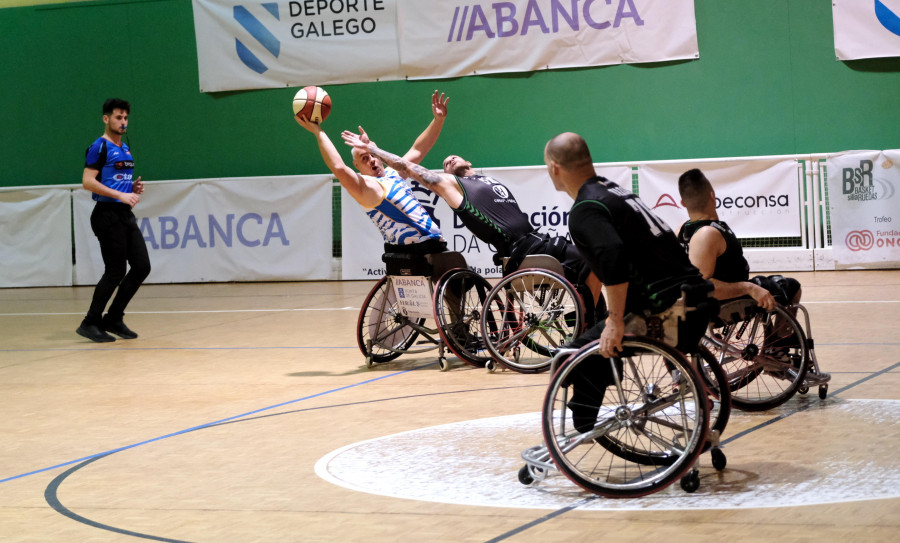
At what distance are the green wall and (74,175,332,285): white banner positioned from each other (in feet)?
3.97

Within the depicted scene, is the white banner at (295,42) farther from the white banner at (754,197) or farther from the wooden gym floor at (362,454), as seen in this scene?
the wooden gym floor at (362,454)

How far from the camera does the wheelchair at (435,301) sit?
607 centimetres

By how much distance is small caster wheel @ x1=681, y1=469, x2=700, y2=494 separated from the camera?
11.0 ft

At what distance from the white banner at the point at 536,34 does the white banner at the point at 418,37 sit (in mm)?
12

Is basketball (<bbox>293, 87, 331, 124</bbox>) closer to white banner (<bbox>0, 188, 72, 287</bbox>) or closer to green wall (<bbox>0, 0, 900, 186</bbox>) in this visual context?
green wall (<bbox>0, 0, 900, 186</bbox>)

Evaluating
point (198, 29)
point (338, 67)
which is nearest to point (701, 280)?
point (338, 67)

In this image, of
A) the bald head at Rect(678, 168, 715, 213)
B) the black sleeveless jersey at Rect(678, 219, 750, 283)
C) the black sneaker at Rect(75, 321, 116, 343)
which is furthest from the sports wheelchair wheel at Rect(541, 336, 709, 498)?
the black sneaker at Rect(75, 321, 116, 343)

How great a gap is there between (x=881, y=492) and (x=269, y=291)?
8.83m

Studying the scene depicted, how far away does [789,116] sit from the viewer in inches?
464

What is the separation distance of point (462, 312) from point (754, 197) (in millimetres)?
5683

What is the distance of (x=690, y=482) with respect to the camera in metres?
3.36

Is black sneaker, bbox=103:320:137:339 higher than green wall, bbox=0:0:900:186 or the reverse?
the reverse

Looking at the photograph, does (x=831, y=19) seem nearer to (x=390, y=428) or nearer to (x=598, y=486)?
(x=390, y=428)

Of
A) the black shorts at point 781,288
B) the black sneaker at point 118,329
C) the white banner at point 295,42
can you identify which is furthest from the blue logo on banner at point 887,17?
the black sneaker at point 118,329
